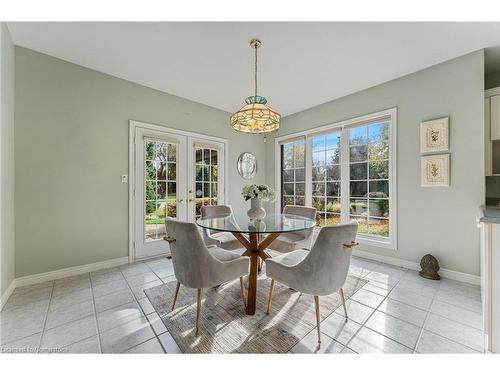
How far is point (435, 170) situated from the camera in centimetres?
250

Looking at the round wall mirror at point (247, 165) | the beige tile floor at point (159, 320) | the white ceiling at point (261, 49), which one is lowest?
the beige tile floor at point (159, 320)

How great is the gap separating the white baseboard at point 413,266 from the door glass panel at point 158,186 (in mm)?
3241

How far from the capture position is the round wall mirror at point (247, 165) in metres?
4.40

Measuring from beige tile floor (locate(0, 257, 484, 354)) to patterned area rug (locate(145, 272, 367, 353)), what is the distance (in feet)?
0.27

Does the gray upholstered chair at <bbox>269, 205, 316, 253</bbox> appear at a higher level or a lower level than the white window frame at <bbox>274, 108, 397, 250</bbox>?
lower

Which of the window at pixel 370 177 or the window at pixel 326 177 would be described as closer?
the window at pixel 370 177

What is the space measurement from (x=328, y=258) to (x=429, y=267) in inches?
79.4

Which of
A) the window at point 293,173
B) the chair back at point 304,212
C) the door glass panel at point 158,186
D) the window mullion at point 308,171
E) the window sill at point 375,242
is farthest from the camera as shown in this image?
the window at point 293,173

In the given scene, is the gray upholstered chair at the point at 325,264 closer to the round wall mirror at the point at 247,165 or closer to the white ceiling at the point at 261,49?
the white ceiling at the point at 261,49

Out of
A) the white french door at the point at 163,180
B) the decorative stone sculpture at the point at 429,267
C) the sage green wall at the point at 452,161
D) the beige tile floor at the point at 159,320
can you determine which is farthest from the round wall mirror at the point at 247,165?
the decorative stone sculpture at the point at 429,267

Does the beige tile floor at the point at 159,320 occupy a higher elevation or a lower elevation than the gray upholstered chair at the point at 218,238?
lower

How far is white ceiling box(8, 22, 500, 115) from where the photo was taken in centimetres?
194

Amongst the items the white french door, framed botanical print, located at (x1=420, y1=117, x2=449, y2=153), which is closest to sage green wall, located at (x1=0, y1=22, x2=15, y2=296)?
the white french door

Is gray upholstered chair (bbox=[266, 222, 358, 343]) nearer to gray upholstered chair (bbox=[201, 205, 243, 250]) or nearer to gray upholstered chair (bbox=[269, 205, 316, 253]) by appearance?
gray upholstered chair (bbox=[269, 205, 316, 253])
